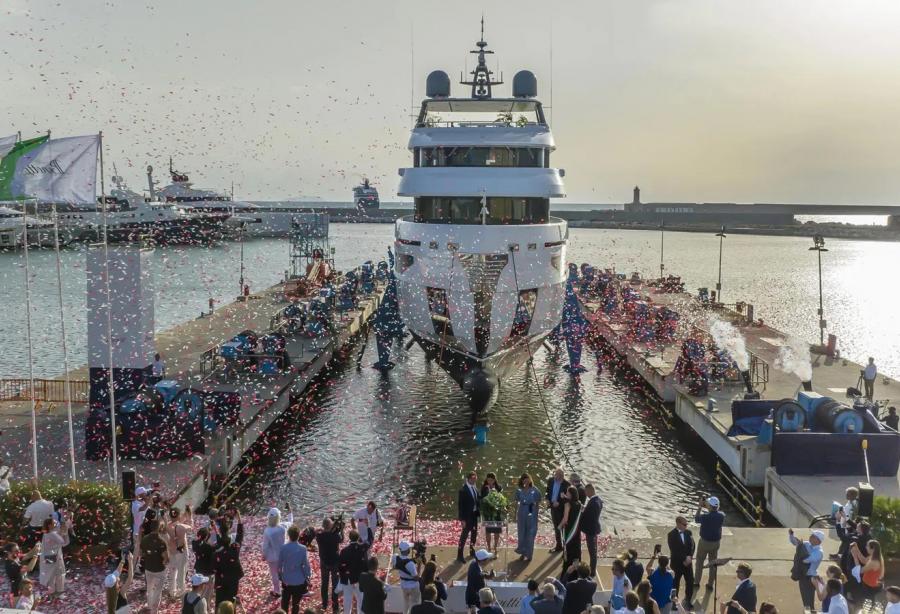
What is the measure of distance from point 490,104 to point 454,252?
968 centimetres

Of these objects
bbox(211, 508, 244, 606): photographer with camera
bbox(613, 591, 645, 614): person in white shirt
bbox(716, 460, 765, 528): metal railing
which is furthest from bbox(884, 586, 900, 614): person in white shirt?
bbox(716, 460, 765, 528): metal railing

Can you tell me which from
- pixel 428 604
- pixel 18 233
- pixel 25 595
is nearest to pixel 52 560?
pixel 25 595

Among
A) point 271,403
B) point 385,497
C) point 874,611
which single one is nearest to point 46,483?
point 385,497

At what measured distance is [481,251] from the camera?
82.0ft

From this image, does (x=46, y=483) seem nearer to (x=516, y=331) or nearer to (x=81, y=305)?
(x=516, y=331)

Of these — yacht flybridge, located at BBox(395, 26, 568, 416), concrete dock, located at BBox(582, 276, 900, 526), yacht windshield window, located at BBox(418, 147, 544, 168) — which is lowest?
concrete dock, located at BBox(582, 276, 900, 526)

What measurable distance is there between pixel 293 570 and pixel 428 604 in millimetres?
2601

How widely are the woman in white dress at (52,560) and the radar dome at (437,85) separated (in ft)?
82.6

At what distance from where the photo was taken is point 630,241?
198m

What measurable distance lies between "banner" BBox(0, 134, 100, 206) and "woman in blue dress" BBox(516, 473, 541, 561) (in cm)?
951

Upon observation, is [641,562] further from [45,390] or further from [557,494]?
[45,390]

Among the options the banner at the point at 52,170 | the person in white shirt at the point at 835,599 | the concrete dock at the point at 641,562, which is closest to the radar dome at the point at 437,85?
the banner at the point at 52,170

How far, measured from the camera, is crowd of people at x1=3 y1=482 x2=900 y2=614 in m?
8.43

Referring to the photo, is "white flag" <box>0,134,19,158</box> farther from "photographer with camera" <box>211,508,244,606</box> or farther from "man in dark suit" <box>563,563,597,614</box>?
"man in dark suit" <box>563,563,597,614</box>
